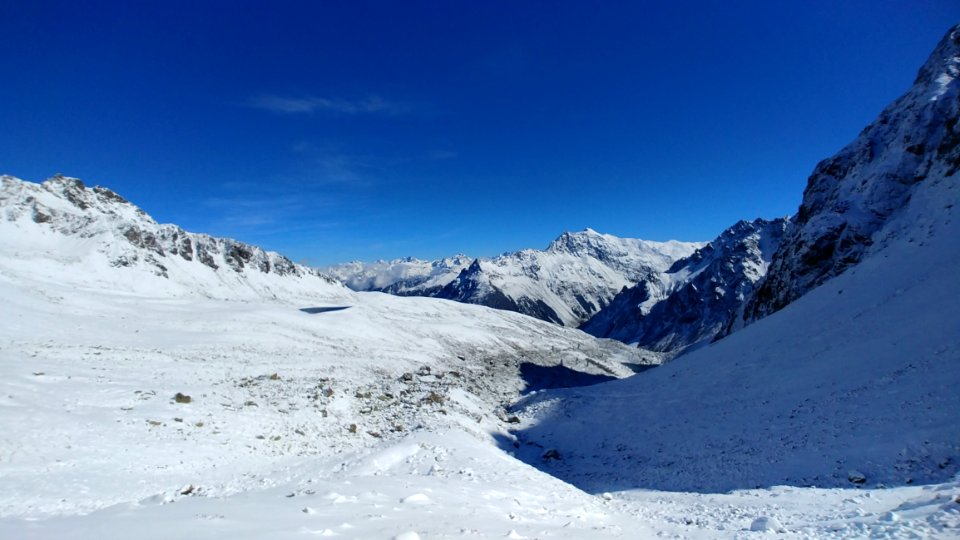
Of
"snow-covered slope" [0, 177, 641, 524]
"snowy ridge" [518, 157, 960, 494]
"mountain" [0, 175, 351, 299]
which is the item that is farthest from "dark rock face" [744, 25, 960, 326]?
"mountain" [0, 175, 351, 299]

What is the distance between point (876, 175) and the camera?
63.1 m

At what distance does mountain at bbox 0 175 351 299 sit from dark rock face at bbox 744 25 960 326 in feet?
356

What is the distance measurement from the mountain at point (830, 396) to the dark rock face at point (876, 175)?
387 mm

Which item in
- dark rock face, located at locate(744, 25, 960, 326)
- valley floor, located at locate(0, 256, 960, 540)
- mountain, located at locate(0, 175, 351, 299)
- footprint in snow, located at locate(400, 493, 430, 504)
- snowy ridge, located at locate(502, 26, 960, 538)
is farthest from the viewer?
mountain, located at locate(0, 175, 351, 299)

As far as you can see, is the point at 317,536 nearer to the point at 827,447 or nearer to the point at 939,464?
the point at 939,464

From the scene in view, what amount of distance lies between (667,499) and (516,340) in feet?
334

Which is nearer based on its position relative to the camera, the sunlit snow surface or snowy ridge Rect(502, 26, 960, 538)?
the sunlit snow surface

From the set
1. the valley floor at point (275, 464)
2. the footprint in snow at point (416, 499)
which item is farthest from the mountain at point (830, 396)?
the footprint in snow at point (416, 499)

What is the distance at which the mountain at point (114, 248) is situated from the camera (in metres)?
74.9

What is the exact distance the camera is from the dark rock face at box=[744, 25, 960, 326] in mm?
56850

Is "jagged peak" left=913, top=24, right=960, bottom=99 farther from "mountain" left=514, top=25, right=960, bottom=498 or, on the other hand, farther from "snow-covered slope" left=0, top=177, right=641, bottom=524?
"snow-covered slope" left=0, top=177, right=641, bottom=524

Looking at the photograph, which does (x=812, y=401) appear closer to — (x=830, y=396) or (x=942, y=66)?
(x=830, y=396)

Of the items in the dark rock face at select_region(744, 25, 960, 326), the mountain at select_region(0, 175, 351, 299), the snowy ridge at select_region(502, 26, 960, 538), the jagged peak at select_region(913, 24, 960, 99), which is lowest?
the snowy ridge at select_region(502, 26, 960, 538)

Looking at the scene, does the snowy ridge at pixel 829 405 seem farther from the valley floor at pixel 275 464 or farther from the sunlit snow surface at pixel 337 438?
the valley floor at pixel 275 464
